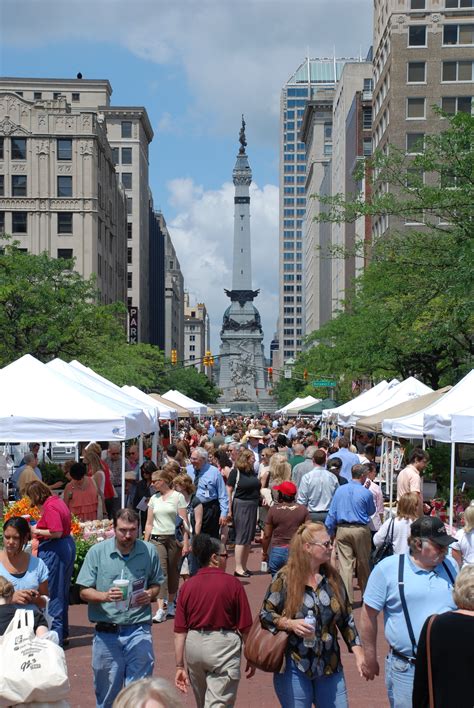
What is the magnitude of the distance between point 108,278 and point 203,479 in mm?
A: 71739

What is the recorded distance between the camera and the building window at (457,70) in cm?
6125

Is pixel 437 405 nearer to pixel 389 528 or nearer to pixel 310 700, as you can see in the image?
pixel 389 528

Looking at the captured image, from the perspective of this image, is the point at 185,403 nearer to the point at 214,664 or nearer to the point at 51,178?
the point at 214,664

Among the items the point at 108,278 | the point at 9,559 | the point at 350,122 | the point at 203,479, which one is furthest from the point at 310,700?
the point at 350,122

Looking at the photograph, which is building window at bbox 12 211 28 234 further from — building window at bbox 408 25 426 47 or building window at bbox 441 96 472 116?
building window at bbox 441 96 472 116

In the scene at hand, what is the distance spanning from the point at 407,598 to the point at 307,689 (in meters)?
0.77

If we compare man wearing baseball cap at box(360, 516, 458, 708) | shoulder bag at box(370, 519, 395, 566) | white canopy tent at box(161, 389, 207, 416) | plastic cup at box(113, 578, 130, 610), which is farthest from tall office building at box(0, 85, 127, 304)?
man wearing baseball cap at box(360, 516, 458, 708)

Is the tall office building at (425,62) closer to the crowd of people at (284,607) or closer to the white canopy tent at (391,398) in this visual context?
the white canopy tent at (391,398)

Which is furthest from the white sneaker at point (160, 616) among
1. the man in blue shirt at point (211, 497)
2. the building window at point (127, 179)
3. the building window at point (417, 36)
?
the building window at point (127, 179)

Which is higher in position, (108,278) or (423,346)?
(108,278)

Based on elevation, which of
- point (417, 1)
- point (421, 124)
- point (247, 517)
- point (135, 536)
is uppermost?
point (417, 1)

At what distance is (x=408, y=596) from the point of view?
589 centimetres

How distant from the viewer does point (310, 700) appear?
5.92m

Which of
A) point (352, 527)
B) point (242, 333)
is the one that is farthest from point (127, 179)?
point (352, 527)
